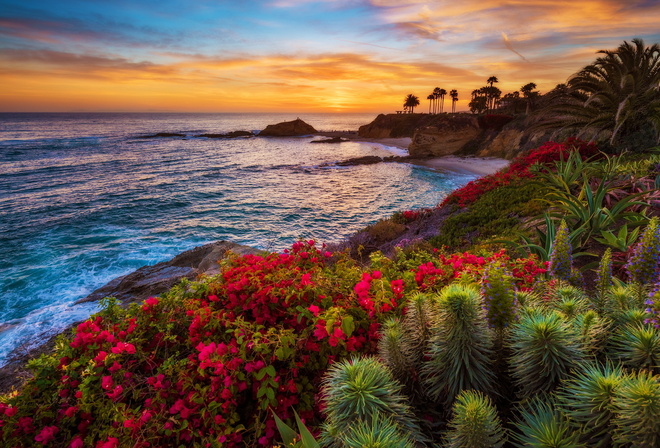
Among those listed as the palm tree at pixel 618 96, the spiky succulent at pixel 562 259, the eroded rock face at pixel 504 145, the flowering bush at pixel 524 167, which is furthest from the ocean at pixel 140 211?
the palm tree at pixel 618 96

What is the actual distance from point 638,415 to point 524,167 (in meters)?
14.8

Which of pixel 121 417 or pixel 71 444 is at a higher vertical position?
pixel 121 417

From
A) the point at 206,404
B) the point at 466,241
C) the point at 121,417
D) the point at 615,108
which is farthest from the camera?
the point at 615,108

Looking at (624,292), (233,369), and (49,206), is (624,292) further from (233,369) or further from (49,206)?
(49,206)

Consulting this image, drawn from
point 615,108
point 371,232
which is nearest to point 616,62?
point 615,108

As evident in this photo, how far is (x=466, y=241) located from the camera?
936 centimetres

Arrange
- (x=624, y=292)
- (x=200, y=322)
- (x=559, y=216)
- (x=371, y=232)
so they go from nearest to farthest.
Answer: (x=624, y=292) < (x=200, y=322) < (x=559, y=216) < (x=371, y=232)


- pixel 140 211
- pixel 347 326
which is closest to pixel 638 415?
pixel 347 326

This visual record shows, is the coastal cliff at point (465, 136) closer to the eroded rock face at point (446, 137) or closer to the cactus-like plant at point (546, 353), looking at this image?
the eroded rock face at point (446, 137)

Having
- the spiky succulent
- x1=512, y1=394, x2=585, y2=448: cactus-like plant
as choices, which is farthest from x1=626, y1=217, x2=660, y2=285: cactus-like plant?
x1=512, y1=394, x2=585, y2=448: cactus-like plant

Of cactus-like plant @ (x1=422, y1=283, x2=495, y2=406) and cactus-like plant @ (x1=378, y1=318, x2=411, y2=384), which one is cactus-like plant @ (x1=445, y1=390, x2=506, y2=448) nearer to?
cactus-like plant @ (x1=422, y1=283, x2=495, y2=406)

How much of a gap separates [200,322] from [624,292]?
3628mm

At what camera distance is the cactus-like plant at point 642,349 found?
1.48 m

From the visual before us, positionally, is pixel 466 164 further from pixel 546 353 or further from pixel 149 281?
pixel 546 353
